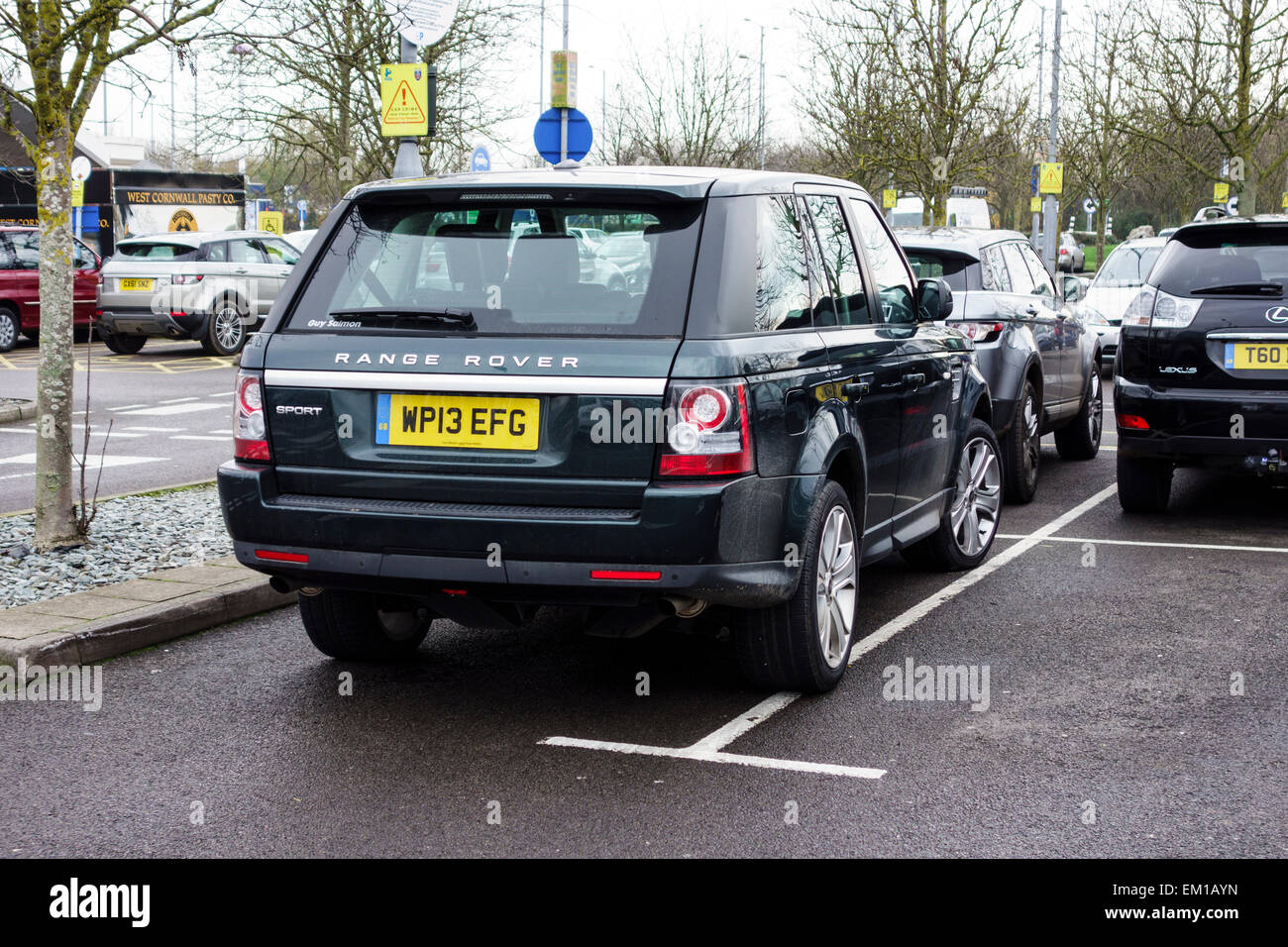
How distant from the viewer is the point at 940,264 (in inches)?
380

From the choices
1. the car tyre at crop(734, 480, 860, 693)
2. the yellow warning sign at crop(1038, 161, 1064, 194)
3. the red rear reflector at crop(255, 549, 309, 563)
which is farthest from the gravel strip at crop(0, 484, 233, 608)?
the yellow warning sign at crop(1038, 161, 1064, 194)

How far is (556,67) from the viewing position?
15.5 metres

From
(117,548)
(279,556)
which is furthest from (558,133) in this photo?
(279,556)

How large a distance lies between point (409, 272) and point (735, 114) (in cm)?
4129

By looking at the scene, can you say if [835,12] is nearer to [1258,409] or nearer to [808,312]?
[1258,409]

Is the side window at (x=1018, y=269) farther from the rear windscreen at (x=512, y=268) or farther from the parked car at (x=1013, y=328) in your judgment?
the rear windscreen at (x=512, y=268)

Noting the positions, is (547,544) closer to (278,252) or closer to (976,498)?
(976,498)

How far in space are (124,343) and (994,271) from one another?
57.5ft

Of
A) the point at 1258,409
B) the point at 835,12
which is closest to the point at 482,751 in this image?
the point at 1258,409

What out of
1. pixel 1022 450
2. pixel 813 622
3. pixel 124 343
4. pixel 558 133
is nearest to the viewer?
pixel 813 622

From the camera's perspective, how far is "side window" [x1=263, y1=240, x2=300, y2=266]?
78.2ft

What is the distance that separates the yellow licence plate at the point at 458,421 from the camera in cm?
465

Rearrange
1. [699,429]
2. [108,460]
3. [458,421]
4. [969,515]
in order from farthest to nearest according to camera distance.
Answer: [108,460]
[969,515]
[458,421]
[699,429]

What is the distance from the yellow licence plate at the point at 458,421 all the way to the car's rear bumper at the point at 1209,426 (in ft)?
16.4
